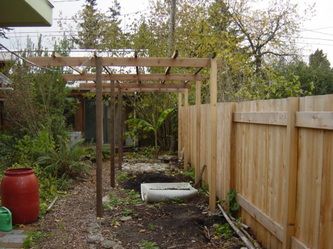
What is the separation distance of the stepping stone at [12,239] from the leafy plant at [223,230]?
2471 mm

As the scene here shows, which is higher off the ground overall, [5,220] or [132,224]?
[5,220]

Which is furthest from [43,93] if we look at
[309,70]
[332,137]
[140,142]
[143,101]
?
[309,70]

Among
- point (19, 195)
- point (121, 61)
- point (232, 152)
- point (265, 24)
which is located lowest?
point (19, 195)

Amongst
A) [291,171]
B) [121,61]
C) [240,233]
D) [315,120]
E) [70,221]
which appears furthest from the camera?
[121,61]

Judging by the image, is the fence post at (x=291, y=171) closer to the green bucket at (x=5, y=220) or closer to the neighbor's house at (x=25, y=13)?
the neighbor's house at (x=25, y=13)

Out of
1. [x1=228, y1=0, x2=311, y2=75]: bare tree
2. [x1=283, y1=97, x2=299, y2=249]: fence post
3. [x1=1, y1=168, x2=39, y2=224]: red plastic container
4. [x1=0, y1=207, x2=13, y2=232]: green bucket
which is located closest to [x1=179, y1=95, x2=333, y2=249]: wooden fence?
[x1=283, y1=97, x2=299, y2=249]: fence post

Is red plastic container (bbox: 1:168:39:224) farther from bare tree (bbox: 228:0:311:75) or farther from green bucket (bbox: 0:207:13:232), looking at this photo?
bare tree (bbox: 228:0:311:75)

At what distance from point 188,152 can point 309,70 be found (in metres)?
12.2

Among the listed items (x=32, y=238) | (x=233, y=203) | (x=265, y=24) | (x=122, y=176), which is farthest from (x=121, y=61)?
(x=265, y=24)

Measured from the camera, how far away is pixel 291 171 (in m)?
3.53

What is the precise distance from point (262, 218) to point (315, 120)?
5.47 ft

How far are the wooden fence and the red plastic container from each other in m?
2.76

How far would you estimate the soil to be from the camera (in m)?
4.80

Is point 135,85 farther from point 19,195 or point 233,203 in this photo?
point 233,203
